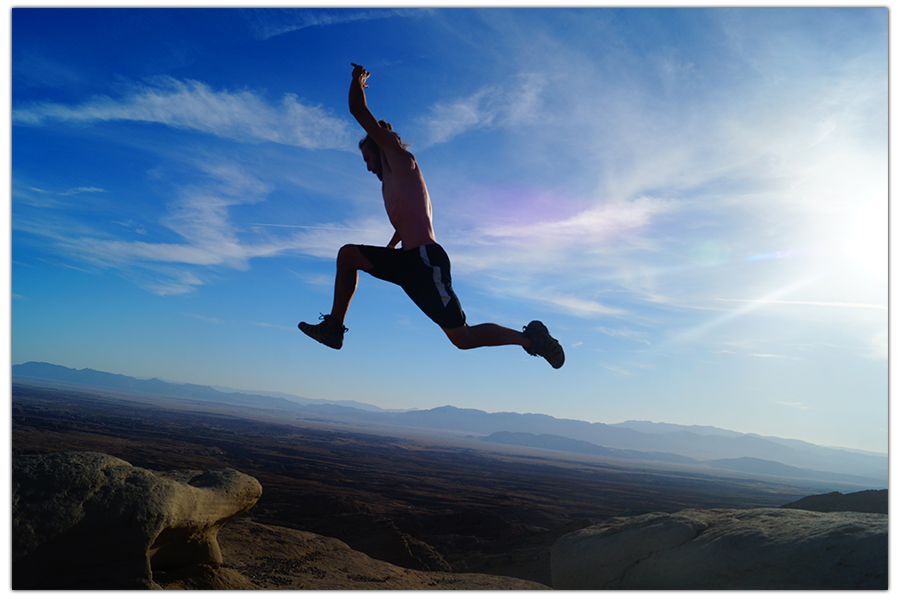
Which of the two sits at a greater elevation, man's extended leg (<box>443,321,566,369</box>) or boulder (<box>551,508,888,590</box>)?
man's extended leg (<box>443,321,566,369</box>)

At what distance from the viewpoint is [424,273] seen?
3646 millimetres

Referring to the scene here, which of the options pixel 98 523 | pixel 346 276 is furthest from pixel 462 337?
pixel 98 523

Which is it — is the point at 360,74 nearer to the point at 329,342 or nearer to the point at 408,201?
the point at 408,201

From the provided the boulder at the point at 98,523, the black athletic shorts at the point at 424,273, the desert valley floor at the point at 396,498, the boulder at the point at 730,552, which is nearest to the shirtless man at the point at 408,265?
the black athletic shorts at the point at 424,273

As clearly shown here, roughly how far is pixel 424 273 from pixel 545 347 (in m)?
1.16

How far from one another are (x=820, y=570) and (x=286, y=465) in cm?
4919

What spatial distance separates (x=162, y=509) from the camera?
185 inches

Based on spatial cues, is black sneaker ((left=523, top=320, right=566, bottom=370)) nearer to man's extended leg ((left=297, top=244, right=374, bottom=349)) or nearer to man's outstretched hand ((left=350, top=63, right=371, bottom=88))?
man's extended leg ((left=297, top=244, right=374, bottom=349))

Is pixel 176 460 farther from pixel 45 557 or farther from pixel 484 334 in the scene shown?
pixel 484 334

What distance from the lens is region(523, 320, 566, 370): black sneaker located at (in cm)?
385

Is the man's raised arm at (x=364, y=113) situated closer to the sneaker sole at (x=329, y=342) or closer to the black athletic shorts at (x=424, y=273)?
the black athletic shorts at (x=424, y=273)

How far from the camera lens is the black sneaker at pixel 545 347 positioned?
3.85m

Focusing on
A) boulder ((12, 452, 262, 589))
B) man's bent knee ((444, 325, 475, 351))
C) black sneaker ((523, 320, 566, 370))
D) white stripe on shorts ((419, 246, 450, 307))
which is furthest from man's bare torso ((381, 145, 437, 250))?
boulder ((12, 452, 262, 589))

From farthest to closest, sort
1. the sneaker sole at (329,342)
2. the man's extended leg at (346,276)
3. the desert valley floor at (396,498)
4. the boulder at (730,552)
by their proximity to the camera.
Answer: the desert valley floor at (396,498) → the sneaker sole at (329,342) → the man's extended leg at (346,276) → the boulder at (730,552)
